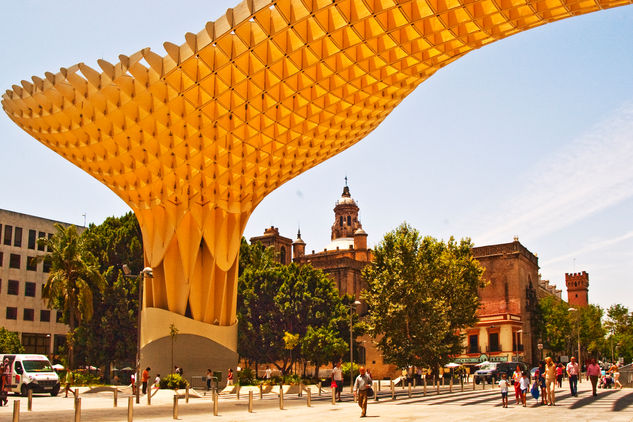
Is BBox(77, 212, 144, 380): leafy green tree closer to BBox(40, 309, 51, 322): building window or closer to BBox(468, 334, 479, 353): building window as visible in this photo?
BBox(40, 309, 51, 322): building window

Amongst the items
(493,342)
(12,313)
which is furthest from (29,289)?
(493,342)

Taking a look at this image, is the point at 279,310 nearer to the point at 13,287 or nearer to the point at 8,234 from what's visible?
the point at 13,287

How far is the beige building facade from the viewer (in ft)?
224

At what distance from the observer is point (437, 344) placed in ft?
155

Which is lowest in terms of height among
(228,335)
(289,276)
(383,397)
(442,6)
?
(383,397)

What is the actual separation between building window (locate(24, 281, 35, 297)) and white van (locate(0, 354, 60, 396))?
38.4m

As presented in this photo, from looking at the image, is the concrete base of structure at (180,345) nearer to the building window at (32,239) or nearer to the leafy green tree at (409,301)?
the leafy green tree at (409,301)

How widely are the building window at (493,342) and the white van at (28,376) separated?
54257mm

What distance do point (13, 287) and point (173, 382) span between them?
140 feet

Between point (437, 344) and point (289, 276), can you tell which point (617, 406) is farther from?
point (289, 276)

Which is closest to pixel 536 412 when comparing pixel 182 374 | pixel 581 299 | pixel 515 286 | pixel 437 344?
pixel 182 374

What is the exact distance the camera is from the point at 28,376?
33875mm

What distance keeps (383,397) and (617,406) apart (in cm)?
1246

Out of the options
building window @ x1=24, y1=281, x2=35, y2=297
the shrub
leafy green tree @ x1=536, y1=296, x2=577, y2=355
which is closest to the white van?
the shrub
